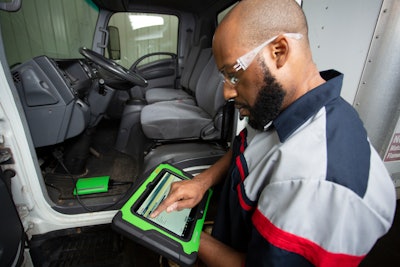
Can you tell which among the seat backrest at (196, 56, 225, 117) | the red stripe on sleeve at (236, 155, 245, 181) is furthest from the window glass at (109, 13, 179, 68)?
the red stripe on sleeve at (236, 155, 245, 181)

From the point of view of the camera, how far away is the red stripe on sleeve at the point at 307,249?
0.39 m

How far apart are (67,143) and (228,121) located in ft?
3.55

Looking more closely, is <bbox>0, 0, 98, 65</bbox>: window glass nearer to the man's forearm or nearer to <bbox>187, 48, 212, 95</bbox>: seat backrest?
<bbox>187, 48, 212, 95</bbox>: seat backrest

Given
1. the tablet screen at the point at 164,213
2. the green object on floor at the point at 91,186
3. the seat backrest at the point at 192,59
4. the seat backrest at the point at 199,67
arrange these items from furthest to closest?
1. the seat backrest at the point at 192,59
2. the seat backrest at the point at 199,67
3. the green object on floor at the point at 91,186
4. the tablet screen at the point at 164,213

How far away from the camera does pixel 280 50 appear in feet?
1.55

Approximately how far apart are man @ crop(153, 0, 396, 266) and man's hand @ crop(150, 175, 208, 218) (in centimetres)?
16

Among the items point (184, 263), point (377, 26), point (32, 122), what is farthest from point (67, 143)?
point (377, 26)

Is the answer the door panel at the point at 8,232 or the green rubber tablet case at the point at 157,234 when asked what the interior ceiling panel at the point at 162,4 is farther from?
the green rubber tablet case at the point at 157,234

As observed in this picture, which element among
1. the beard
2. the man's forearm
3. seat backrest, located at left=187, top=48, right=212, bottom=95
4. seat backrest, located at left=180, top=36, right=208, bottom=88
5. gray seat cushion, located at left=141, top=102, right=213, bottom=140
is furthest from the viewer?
seat backrest, located at left=180, top=36, right=208, bottom=88

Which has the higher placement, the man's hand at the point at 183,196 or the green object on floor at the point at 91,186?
the man's hand at the point at 183,196

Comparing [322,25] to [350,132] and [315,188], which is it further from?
[315,188]

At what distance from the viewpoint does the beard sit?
19.4 inches

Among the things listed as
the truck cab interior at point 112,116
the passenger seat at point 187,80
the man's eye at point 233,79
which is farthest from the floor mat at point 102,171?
the man's eye at point 233,79

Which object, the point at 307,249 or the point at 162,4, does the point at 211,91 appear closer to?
the point at 307,249
